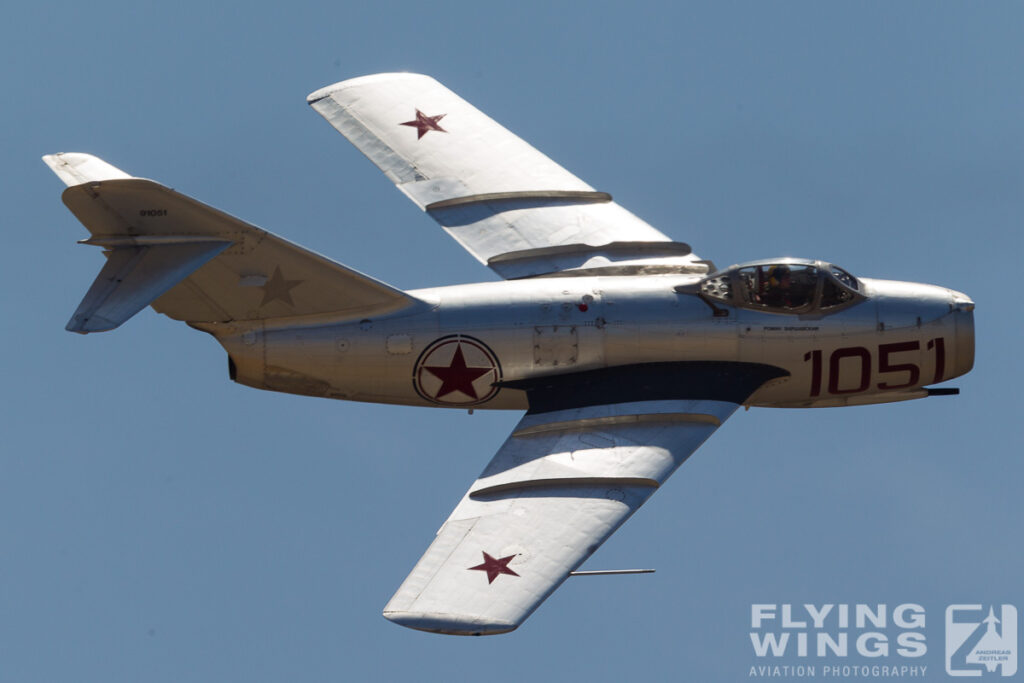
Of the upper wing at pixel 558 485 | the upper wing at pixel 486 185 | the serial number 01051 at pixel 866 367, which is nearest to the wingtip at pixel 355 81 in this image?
the upper wing at pixel 486 185

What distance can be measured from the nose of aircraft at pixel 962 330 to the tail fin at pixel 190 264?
344 inches

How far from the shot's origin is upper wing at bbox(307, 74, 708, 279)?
3634 cm

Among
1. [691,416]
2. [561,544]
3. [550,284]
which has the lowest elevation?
[561,544]

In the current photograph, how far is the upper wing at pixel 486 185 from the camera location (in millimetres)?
36344

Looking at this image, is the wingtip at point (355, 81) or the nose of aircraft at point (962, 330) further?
the wingtip at point (355, 81)

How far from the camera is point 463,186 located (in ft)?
126

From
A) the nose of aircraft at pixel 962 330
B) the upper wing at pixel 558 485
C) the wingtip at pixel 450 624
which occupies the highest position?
the nose of aircraft at pixel 962 330

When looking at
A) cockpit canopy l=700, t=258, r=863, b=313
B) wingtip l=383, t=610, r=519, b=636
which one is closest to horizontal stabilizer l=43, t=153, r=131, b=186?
wingtip l=383, t=610, r=519, b=636

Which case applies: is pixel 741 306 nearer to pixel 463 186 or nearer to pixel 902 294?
pixel 902 294

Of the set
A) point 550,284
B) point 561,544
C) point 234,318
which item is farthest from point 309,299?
point 561,544

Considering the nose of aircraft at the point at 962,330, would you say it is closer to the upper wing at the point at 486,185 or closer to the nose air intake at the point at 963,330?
the nose air intake at the point at 963,330

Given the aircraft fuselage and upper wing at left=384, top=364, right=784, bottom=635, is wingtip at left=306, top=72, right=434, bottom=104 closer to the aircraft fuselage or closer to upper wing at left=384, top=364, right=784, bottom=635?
the aircraft fuselage

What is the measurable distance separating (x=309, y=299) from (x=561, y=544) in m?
6.21

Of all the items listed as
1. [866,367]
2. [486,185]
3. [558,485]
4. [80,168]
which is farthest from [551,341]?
[80,168]
